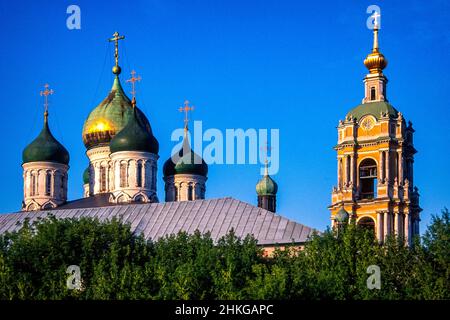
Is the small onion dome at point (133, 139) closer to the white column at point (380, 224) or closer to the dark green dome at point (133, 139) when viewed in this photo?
the dark green dome at point (133, 139)

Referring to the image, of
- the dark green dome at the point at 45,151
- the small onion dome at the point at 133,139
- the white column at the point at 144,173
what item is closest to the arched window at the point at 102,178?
the dark green dome at the point at 45,151

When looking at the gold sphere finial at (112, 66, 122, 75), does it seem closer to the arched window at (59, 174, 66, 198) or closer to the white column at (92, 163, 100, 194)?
the white column at (92, 163, 100, 194)

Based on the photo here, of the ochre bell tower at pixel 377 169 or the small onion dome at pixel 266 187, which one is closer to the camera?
the ochre bell tower at pixel 377 169

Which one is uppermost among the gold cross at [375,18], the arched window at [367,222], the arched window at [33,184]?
the gold cross at [375,18]

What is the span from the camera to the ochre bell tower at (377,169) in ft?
253

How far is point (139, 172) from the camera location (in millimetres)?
78188

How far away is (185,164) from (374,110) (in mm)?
10360

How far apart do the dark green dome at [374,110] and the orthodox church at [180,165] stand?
5 centimetres

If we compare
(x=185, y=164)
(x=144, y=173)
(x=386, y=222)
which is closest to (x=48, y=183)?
(x=144, y=173)

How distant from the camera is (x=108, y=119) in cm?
8212

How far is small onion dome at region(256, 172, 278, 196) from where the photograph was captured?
90.8 meters

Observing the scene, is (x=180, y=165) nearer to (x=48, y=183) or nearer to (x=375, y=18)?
(x=48, y=183)
